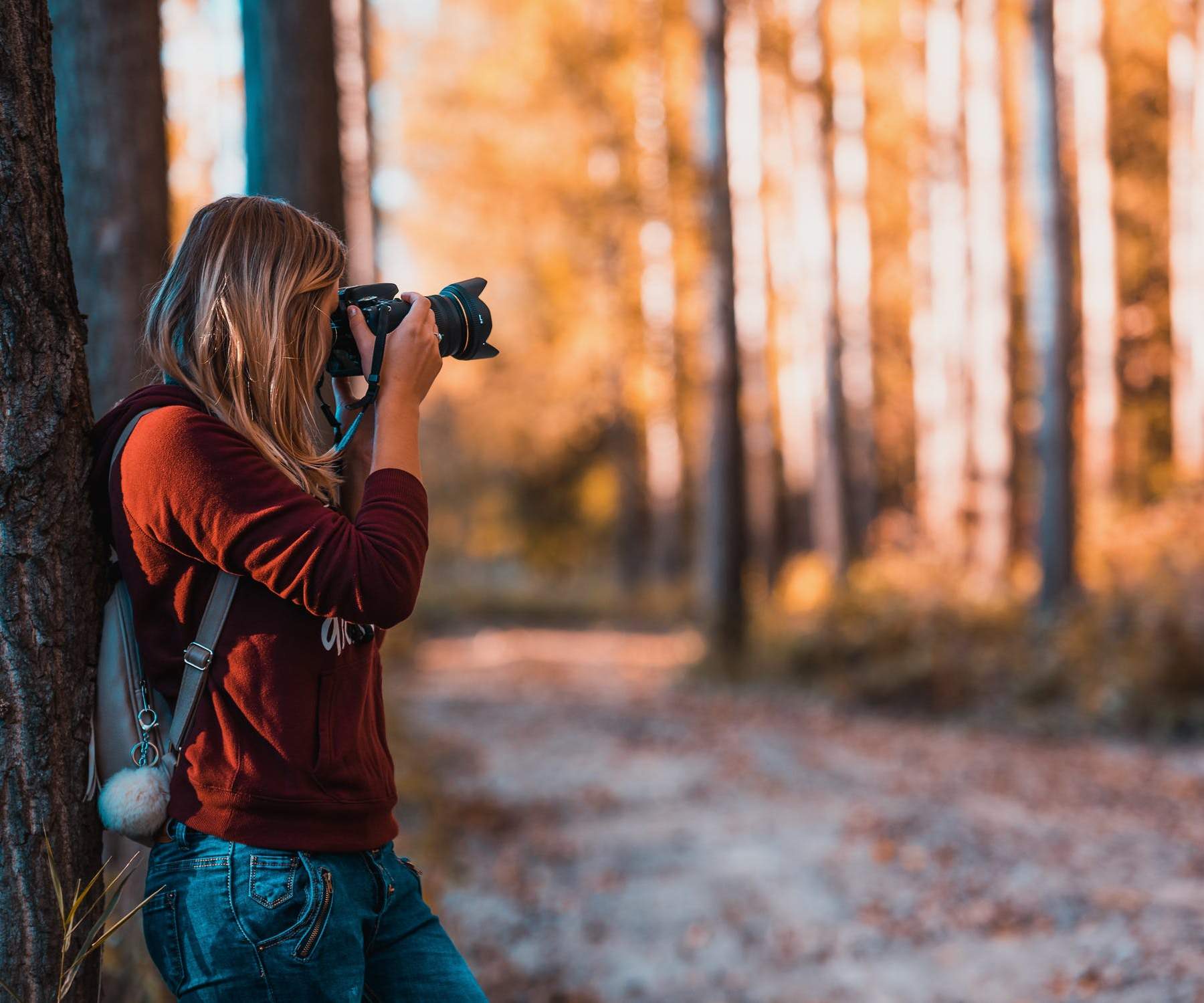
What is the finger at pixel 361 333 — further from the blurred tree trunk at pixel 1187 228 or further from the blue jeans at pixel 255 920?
the blurred tree trunk at pixel 1187 228

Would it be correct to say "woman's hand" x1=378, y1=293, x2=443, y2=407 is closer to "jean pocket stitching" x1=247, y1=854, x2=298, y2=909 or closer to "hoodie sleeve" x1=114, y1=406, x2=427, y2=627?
"hoodie sleeve" x1=114, y1=406, x2=427, y2=627

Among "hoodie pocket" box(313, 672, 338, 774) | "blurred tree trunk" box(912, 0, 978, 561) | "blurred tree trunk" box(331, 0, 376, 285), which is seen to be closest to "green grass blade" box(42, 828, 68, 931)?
"hoodie pocket" box(313, 672, 338, 774)

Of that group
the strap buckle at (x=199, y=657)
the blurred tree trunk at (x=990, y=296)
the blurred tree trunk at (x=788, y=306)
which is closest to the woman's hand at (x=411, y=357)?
the strap buckle at (x=199, y=657)

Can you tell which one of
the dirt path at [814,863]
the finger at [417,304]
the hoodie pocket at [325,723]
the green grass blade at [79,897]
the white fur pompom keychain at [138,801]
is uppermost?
the finger at [417,304]

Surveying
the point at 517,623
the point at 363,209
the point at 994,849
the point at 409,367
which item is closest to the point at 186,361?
the point at 409,367

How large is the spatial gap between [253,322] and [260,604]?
1.45 ft

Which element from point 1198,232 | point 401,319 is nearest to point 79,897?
point 401,319

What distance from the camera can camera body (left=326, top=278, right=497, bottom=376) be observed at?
2072 mm

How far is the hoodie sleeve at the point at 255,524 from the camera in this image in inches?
71.0

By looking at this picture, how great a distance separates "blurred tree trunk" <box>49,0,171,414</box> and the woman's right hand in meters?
2.31

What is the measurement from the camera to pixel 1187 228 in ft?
63.1

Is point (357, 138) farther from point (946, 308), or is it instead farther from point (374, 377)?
point (374, 377)

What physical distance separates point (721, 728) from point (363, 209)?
6.05 m

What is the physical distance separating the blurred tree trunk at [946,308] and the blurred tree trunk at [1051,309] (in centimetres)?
396
